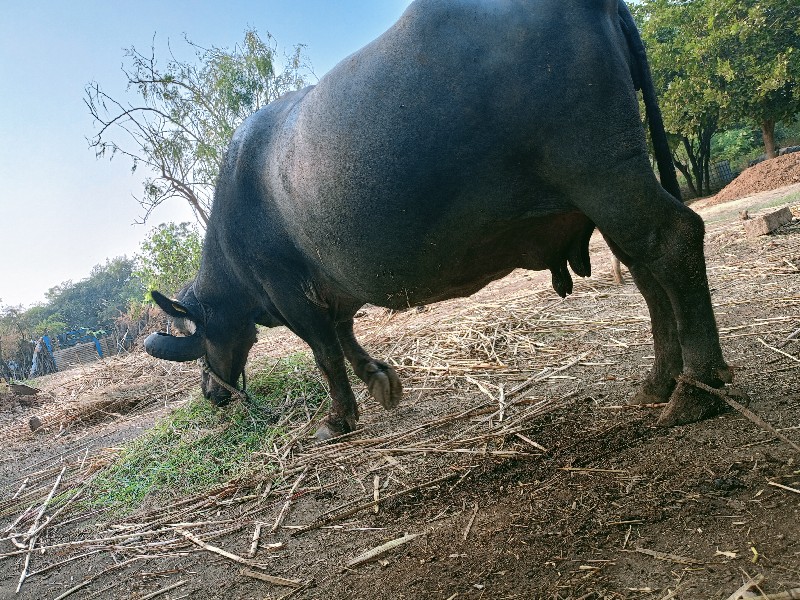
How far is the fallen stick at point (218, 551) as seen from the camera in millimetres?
2756

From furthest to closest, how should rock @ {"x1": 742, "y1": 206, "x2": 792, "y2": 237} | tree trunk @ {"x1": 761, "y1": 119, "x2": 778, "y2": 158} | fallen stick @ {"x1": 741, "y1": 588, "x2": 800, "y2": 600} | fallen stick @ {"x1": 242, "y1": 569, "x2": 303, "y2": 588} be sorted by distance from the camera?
tree trunk @ {"x1": 761, "y1": 119, "x2": 778, "y2": 158}, rock @ {"x1": 742, "y1": 206, "x2": 792, "y2": 237}, fallen stick @ {"x1": 242, "y1": 569, "x2": 303, "y2": 588}, fallen stick @ {"x1": 741, "y1": 588, "x2": 800, "y2": 600}

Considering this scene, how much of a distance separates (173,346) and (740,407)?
13.9ft

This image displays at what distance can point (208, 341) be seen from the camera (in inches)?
206

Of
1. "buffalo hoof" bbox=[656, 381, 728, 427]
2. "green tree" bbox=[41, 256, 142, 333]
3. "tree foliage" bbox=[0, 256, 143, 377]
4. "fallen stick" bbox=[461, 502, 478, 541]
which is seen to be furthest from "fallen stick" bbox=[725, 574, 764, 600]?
"green tree" bbox=[41, 256, 142, 333]

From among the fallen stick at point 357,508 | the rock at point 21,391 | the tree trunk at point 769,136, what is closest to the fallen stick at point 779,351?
the fallen stick at point 357,508

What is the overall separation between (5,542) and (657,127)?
4962 millimetres

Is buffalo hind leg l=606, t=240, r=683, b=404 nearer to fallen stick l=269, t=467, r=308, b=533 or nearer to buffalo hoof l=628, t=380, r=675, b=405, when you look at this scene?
buffalo hoof l=628, t=380, r=675, b=405

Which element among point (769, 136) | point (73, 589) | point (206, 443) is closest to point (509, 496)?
point (73, 589)

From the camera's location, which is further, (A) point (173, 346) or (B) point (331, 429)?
(A) point (173, 346)

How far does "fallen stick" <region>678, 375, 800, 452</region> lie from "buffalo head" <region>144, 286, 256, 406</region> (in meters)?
3.64

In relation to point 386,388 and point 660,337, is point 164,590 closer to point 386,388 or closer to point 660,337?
point 386,388

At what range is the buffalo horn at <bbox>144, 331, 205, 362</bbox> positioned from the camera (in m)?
5.04

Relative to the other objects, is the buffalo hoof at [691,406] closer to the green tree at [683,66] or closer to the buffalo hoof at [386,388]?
the buffalo hoof at [386,388]

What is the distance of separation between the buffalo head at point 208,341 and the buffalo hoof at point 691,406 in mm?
3553
